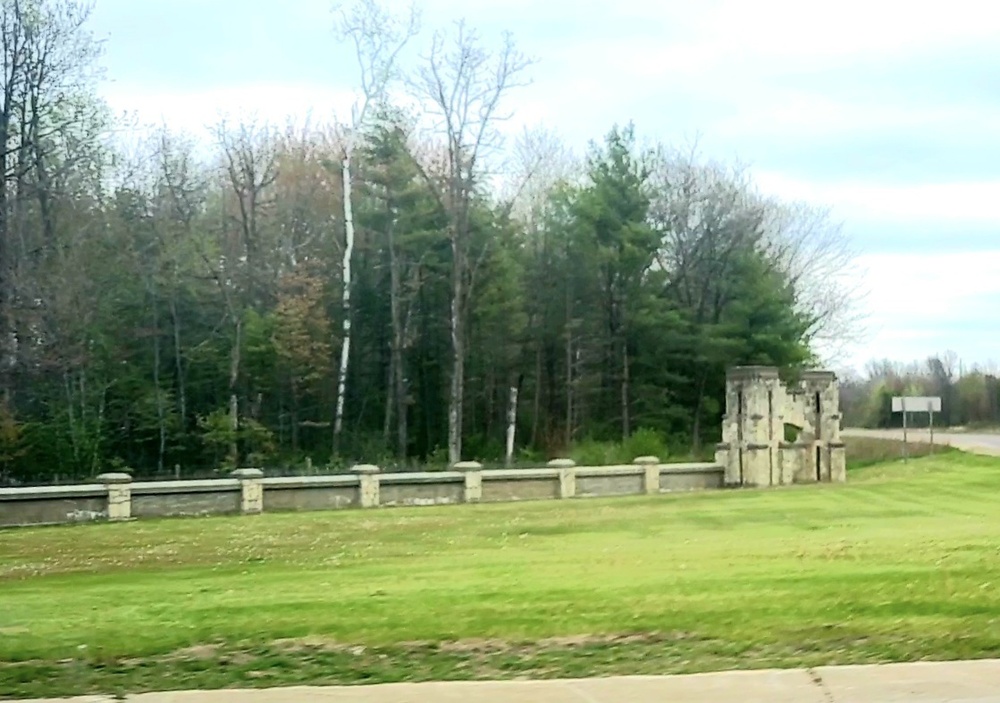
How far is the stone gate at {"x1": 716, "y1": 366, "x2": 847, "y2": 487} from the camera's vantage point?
33.5 metres

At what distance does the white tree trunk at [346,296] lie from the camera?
42.3m

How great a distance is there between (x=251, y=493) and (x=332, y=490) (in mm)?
2028

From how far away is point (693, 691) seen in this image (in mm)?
7766

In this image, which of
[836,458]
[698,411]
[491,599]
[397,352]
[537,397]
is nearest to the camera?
[491,599]

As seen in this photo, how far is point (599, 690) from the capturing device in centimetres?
778

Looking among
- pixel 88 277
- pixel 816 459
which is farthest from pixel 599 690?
pixel 88 277

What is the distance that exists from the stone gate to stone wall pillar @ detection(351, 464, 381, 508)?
10386 mm

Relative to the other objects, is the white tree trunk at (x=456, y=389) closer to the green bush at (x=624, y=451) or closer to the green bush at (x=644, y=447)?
the green bush at (x=624, y=451)

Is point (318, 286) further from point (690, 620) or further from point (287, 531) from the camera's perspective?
point (690, 620)

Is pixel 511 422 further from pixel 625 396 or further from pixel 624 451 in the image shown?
pixel 624 451

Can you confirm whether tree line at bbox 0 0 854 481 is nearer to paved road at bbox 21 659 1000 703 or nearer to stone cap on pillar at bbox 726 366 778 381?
stone cap on pillar at bbox 726 366 778 381

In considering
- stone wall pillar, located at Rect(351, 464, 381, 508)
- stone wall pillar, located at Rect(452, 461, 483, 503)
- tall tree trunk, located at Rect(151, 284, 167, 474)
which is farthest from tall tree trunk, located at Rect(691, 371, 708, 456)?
stone wall pillar, located at Rect(351, 464, 381, 508)

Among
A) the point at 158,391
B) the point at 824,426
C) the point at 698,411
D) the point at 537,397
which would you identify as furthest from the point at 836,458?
the point at 158,391

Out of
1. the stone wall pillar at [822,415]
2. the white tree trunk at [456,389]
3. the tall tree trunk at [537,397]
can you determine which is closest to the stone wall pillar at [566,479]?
the stone wall pillar at [822,415]
